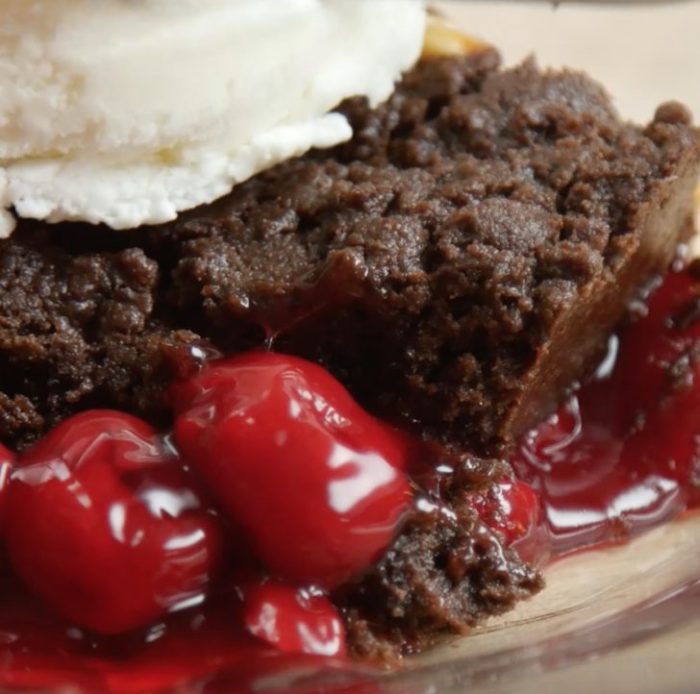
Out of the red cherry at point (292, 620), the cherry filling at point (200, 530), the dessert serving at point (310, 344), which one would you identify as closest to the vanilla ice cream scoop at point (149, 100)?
the dessert serving at point (310, 344)

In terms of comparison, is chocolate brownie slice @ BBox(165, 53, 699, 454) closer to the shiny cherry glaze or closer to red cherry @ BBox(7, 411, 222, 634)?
the shiny cherry glaze

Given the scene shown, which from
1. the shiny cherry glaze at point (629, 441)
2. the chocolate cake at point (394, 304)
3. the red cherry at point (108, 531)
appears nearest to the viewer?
the red cherry at point (108, 531)

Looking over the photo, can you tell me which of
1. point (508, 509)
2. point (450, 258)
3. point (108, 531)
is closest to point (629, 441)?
point (508, 509)

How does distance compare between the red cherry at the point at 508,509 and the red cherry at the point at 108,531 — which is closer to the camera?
the red cherry at the point at 108,531

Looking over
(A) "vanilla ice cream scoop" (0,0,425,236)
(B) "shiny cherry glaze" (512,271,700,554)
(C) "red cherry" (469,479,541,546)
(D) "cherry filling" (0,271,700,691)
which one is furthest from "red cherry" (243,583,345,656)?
(A) "vanilla ice cream scoop" (0,0,425,236)

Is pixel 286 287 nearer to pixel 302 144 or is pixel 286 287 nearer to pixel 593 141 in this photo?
pixel 302 144

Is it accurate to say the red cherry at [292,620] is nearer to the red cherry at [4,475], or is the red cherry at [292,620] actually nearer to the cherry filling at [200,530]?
the cherry filling at [200,530]

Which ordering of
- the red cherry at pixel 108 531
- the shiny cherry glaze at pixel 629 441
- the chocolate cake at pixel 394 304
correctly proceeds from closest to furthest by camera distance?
the red cherry at pixel 108 531, the chocolate cake at pixel 394 304, the shiny cherry glaze at pixel 629 441
